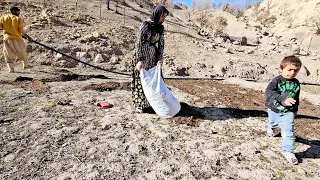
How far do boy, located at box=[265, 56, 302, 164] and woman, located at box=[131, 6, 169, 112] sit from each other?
1.59m

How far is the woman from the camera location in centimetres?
340

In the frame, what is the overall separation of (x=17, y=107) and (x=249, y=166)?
323 cm

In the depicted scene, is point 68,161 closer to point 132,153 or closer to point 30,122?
point 132,153

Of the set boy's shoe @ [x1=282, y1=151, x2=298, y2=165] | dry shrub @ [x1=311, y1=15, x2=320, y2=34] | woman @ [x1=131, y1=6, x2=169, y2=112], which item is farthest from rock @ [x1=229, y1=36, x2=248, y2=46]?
boy's shoe @ [x1=282, y1=151, x2=298, y2=165]

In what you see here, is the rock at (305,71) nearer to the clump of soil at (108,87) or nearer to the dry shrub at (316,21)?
the clump of soil at (108,87)

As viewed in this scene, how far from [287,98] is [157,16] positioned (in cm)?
188

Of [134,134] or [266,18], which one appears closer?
[134,134]

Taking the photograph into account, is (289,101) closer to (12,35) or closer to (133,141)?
(133,141)

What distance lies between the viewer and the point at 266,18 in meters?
29.3

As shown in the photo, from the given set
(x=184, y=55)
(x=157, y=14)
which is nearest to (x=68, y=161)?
(x=157, y=14)

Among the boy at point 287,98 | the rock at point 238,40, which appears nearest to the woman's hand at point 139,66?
the boy at point 287,98

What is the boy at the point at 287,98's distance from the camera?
Result: 2.65 m

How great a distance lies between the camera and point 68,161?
7.99 ft

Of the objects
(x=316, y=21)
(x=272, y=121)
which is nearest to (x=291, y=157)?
(x=272, y=121)
